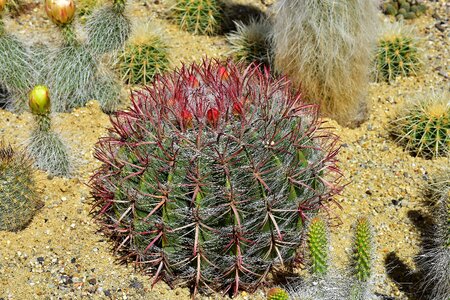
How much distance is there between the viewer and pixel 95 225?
473 centimetres

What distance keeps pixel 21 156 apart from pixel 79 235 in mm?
661

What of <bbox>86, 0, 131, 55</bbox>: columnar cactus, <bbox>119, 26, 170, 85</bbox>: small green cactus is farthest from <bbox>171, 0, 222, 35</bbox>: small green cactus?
<bbox>86, 0, 131, 55</bbox>: columnar cactus

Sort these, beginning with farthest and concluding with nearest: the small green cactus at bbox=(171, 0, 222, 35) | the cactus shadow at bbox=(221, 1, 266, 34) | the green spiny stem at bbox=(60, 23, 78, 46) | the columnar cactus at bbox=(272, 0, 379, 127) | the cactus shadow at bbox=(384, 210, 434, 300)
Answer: the cactus shadow at bbox=(221, 1, 266, 34), the small green cactus at bbox=(171, 0, 222, 35), the green spiny stem at bbox=(60, 23, 78, 46), the columnar cactus at bbox=(272, 0, 379, 127), the cactus shadow at bbox=(384, 210, 434, 300)

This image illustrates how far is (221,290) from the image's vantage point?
4.29 m

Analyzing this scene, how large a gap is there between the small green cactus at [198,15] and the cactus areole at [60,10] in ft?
5.91

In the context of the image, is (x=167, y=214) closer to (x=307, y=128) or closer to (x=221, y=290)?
(x=221, y=290)

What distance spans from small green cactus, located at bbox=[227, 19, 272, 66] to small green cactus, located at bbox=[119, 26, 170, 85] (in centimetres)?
72

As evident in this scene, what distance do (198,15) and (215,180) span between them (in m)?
3.41

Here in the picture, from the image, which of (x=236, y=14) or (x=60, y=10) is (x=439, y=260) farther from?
(x=236, y=14)

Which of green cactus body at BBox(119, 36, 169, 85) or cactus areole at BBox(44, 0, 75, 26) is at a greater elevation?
cactus areole at BBox(44, 0, 75, 26)

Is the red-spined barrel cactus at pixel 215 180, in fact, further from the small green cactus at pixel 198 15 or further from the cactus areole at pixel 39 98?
the small green cactus at pixel 198 15

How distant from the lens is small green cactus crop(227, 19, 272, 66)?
21.1 ft

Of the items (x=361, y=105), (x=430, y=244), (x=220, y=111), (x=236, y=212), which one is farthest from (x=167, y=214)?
(x=361, y=105)

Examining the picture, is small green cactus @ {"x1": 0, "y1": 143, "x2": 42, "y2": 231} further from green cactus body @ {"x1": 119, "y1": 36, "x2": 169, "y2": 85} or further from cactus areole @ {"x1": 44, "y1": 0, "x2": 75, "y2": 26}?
green cactus body @ {"x1": 119, "y1": 36, "x2": 169, "y2": 85}
